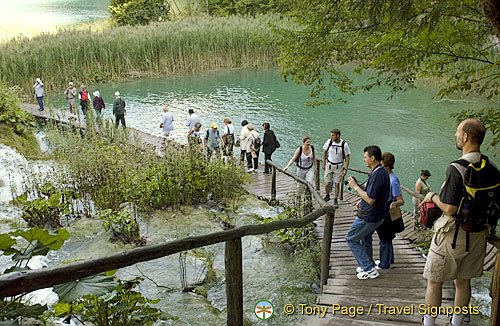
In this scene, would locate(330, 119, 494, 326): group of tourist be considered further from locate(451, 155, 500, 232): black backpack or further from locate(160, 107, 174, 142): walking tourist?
locate(160, 107, 174, 142): walking tourist

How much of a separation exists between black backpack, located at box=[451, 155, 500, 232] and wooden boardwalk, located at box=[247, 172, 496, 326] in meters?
1.02

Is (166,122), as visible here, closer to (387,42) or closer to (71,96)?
(71,96)

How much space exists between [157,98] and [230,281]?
65.2ft

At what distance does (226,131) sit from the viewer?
11.4 m

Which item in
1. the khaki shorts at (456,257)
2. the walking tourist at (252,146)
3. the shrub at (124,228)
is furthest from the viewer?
the walking tourist at (252,146)

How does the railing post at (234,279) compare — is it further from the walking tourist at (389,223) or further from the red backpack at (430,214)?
the walking tourist at (389,223)

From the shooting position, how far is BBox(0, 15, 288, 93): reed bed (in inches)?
928

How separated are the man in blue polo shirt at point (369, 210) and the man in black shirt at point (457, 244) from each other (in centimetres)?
114

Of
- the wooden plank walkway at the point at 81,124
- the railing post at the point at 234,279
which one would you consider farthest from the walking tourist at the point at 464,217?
the wooden plank walkway at the point at 81,124

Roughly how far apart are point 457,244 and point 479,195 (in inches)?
17.0

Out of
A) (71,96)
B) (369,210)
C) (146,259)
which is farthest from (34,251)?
(71,96)

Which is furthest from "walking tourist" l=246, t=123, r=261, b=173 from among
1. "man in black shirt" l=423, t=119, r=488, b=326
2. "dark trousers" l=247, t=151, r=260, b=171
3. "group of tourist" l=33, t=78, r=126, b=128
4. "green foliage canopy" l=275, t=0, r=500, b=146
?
"man in black shirt" l=423, t=119, r=488, b=326

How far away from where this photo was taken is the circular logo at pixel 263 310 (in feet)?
14.2

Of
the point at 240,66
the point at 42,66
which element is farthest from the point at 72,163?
the point at 240,66
